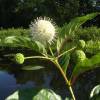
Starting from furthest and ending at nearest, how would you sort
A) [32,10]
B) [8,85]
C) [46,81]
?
[32,10] → [46,81] → [8,85]

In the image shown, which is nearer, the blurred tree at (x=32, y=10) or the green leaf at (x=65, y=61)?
the green leaf at (x=65, y=61)

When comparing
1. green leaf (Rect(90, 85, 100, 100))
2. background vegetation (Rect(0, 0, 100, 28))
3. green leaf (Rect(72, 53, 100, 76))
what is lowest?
background vegetation (Rect(0, 0, 100, 28))

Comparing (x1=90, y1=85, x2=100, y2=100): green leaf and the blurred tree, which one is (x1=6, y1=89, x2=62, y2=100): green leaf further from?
the blurred tree

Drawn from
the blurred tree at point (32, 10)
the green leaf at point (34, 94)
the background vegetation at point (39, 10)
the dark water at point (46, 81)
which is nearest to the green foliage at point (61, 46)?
the green leaf at point (34, 94)

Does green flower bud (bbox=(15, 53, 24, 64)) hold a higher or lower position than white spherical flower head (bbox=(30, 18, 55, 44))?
lower

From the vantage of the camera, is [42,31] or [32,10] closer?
[42,31]

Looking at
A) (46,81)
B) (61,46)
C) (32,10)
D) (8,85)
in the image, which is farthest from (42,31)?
(32,10)

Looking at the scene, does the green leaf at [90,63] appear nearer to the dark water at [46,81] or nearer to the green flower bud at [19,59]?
the green flower bud at [19,59]

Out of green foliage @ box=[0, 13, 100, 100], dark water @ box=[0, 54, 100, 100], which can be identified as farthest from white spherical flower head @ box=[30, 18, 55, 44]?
dark water @ box=[0, 54, 100, 100]

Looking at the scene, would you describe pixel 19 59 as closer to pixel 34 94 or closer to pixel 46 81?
pixel 34 94
